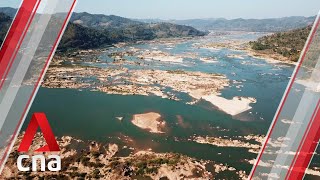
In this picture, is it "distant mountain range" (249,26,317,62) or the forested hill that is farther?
the forested hill

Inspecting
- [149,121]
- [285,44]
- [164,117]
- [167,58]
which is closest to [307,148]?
[149,121]

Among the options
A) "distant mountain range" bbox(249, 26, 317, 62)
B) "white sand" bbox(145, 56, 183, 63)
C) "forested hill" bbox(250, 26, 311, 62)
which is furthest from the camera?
"forested hill" bbox(250, 26, 311, 62)

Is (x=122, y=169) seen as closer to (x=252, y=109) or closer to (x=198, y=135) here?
(x=198, y=135)

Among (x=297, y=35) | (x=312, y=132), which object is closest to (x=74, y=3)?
(x=312, y=132)

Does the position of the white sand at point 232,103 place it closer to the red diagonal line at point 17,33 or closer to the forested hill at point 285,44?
the red diagonal line at point 17,33

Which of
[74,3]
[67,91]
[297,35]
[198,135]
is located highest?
[297,35]

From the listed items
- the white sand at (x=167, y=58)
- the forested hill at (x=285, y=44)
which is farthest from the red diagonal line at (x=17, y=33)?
the forested hill at (x=285, y=44)

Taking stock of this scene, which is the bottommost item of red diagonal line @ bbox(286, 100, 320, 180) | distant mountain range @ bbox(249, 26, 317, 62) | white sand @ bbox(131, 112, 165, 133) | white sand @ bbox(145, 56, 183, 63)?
white sand @ bbox(131, 112, 165, 133)

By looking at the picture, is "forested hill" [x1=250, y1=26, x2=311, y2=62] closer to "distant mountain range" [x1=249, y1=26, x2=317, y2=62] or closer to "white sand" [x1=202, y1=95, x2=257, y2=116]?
"distant mountain range" [x1=249, y1=26, x2=317, y2=62]

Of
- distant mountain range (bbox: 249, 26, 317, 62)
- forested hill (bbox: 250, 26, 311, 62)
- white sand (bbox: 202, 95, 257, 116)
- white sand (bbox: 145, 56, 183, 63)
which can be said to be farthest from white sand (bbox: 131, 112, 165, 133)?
forested hill (bbox: 250, 26, 311, 62)
